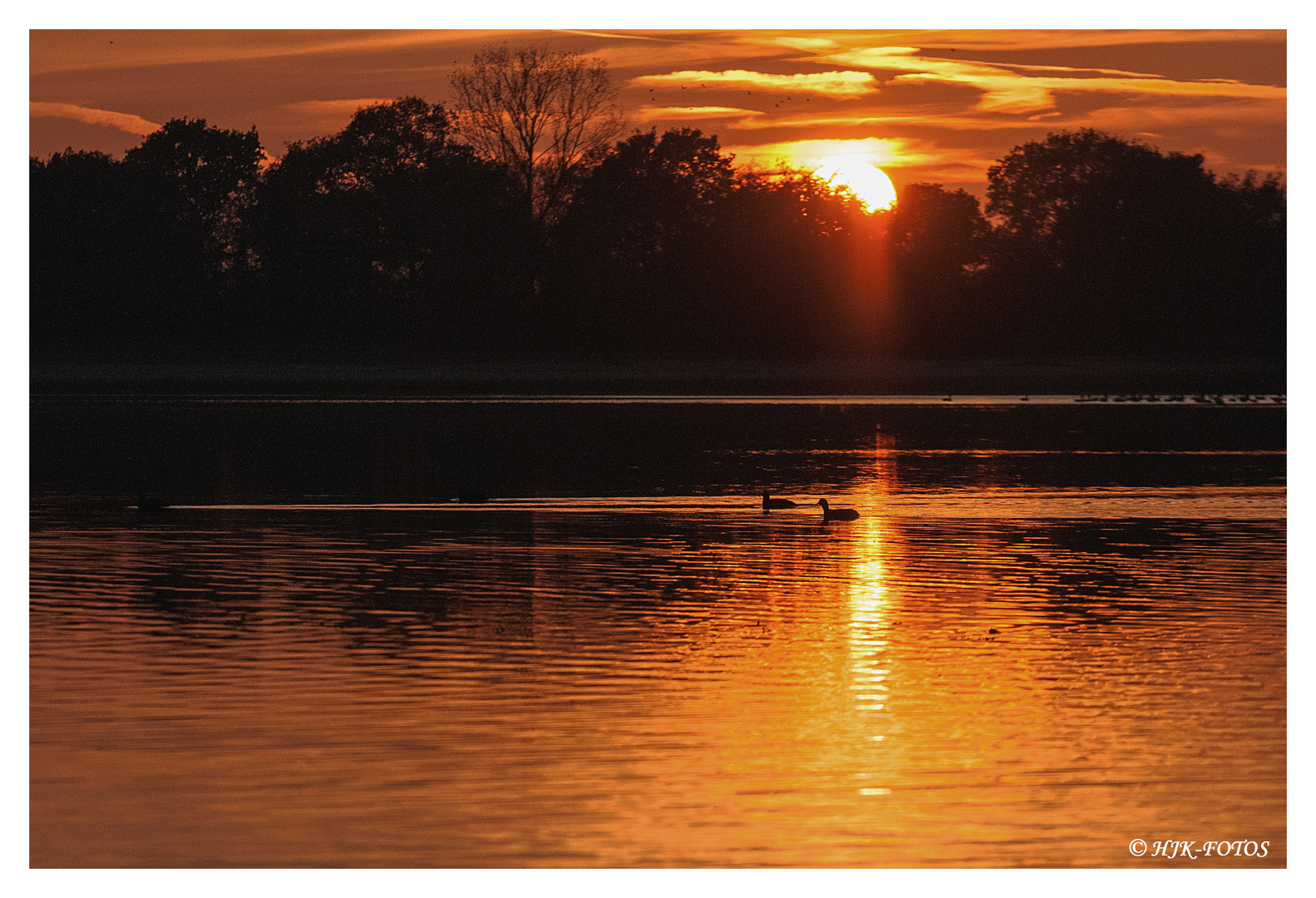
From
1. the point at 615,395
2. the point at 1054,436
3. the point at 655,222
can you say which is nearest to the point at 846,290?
the point at 655,222

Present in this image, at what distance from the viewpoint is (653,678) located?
11.6 m

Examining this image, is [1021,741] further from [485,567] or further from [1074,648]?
[485,567]

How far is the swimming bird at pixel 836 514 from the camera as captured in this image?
21047 millimetres

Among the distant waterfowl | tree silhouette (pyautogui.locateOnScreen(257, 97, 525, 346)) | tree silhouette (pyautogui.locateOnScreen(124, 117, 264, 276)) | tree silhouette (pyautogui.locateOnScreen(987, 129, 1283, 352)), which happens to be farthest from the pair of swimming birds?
tree silhouette (pyautogui.locateOnScreen(124, 117, 264, 276))

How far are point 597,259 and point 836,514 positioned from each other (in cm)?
6205

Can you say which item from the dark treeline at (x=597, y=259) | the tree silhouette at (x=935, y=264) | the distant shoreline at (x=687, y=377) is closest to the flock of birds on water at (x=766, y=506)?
the distant shoreline at (x=687, y=377)

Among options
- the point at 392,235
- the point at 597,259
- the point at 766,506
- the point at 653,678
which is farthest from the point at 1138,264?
the point at 653,678

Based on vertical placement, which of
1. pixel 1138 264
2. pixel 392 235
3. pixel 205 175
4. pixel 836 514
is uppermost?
pixel 205 175

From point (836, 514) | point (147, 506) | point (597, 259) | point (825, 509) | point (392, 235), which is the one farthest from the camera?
point (392, 235)

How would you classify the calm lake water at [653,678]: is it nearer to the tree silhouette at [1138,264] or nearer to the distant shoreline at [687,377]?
the distant shoreline at [687,377]

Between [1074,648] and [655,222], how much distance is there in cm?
7373

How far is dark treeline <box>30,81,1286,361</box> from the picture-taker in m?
80.2

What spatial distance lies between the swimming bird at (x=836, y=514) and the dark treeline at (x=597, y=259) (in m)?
58.1

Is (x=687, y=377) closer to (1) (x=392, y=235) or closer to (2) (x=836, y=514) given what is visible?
(1) (x=392, y=235)
